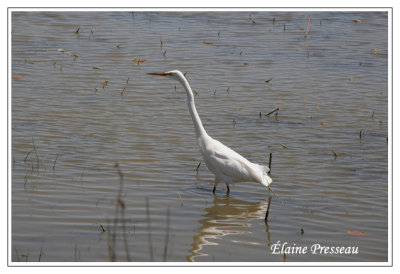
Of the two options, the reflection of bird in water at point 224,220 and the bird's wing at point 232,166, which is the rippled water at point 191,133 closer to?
the reflection of bird in water at point 224,220

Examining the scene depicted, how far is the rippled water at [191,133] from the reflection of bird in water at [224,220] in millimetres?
20

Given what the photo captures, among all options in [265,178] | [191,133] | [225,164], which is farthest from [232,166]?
[191,133]

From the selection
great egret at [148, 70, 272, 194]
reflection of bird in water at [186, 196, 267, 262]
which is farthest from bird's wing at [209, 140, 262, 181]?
reflection of bird in water at [186, 196, 267, 262]

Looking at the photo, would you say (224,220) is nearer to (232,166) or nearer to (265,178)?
(232,166)

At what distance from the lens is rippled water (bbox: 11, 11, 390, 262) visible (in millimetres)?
5584

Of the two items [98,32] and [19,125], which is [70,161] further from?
[98,32]

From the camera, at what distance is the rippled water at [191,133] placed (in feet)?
18.3

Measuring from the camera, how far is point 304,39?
14.0 m

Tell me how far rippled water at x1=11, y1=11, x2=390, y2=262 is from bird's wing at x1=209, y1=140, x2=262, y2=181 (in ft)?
0.84

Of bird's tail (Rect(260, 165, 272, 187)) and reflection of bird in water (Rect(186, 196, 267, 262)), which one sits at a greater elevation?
bird's tail (Rect(260, 165, 272, 187))

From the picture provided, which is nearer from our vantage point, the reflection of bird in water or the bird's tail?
the reflection of bird in water

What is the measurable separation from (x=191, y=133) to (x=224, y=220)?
2.68m

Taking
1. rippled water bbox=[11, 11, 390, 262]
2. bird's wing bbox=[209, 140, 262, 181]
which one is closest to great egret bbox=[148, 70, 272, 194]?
bird's wing bbox=[209, 140, 262, 181]

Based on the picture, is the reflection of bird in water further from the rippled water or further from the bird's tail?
the bird's tail
